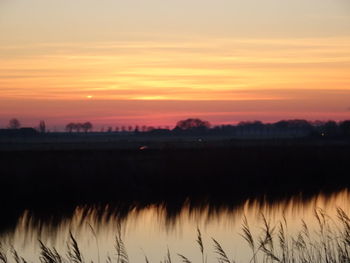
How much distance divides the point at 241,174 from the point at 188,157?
8.78 feet

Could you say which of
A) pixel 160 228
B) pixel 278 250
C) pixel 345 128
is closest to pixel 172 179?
pixel 160 228

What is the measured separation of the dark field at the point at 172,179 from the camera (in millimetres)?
28688

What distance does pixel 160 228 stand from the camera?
22812mm

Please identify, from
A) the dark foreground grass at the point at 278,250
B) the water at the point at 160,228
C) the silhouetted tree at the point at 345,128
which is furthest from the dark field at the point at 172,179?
the silhouetted tree at the point at 345,128

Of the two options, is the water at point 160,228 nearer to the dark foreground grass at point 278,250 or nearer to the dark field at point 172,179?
the dark foreground grass at point 278,250

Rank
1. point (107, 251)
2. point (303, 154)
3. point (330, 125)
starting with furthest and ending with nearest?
point (330, 125)
point (303, 154)
point (107, 251)

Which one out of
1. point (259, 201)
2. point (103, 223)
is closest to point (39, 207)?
point (103, 223)

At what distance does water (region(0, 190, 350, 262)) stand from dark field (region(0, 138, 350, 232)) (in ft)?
3.26

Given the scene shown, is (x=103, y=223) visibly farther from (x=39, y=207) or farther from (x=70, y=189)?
(x=70, y=189)

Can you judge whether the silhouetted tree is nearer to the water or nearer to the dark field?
the dark field

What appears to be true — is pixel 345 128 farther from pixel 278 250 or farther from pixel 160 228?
pixel 278 250

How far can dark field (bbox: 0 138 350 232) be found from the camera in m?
28.7

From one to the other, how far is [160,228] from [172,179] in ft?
34.0

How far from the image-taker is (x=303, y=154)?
3862 cm
